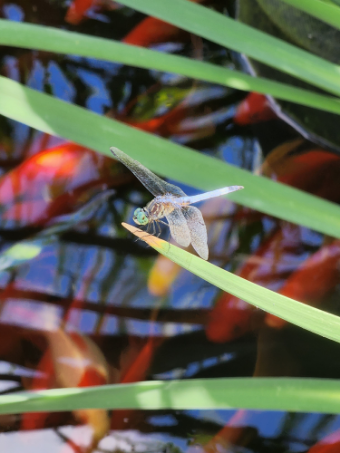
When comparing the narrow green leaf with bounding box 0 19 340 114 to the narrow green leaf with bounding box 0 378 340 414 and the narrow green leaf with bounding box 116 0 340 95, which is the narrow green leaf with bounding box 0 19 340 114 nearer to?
the narrow green leaf with bounding box 116 0 340 95

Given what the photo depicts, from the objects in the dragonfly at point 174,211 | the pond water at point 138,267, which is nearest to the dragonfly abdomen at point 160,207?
the dragonfly at point 174,211

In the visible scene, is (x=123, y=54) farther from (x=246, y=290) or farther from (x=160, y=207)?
(x=246, y=290)

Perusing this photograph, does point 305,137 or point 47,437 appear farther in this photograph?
point 305,137

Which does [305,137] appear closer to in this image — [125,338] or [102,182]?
[102,182]

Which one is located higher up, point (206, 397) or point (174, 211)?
point (174, 211)

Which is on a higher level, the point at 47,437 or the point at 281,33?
the point at 281,33

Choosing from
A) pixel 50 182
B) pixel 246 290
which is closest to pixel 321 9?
pixel 246 290

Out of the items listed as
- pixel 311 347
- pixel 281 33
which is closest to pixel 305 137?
pixel 281 33
